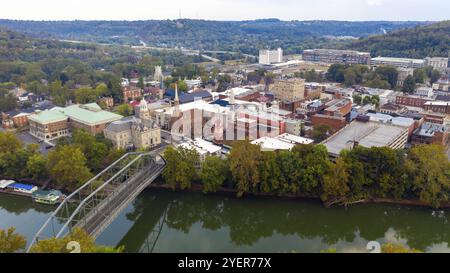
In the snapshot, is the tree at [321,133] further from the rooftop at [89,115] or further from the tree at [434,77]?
the tree at [434,77]

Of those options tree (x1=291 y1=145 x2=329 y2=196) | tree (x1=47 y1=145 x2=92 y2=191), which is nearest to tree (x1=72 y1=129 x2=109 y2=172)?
tree (x1=47 y1=145 x2=92 y2=191)

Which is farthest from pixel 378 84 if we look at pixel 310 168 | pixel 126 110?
pixel 126 110

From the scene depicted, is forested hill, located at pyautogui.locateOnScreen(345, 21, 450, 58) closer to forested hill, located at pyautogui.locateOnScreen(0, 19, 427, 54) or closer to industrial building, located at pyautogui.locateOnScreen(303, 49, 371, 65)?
industrial building, located at pyautogui.locateOnScreen(303, 49, 371, 65)

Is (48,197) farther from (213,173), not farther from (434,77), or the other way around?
(434,77)

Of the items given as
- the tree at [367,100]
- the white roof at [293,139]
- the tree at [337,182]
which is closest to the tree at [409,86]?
the tree at [367,100]

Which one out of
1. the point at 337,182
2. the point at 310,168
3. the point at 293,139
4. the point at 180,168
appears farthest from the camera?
the point at 293,139

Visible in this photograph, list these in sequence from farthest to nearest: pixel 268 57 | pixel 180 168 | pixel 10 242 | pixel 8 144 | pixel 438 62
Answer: pixel 268 57 < pixel 438 62 < pixel 8 144 < pixel 180 168 < pixel 10 242

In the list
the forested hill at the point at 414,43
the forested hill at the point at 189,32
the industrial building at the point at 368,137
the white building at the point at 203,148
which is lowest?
the white building at the point at 203,148
